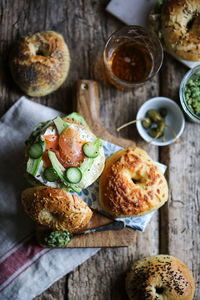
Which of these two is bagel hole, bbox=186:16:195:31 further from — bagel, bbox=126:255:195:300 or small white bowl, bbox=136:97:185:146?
bagel, bbox=126:255:195:300

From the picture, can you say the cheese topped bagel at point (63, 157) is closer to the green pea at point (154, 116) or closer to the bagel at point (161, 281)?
the green pea at point (154, 116)

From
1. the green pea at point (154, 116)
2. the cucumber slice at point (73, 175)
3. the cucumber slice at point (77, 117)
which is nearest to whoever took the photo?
the cucumber slice at point (73, 175)

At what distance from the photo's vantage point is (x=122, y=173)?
9.19ft

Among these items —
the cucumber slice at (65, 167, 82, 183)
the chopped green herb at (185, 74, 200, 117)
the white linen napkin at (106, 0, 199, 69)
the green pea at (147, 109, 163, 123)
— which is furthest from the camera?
the white linen napkin at (106, 0, 199, 69)

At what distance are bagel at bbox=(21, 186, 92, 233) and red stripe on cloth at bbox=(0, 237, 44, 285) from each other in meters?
0.41

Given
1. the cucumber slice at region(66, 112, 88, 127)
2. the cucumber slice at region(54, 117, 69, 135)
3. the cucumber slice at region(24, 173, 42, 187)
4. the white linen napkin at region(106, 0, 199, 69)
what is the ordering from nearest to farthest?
1. the cucumber slice at region(54, 117, 69, 135)
2. the cucumber slice at region(24, 173, 42, 187)
3. the cucumber slice at region(66, 112, 88, 127)
4. the white linen napkin at region(106, 0, 199, 69)

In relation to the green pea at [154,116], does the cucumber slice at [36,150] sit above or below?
above

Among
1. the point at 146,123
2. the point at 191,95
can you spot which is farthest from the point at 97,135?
the point at 191,95

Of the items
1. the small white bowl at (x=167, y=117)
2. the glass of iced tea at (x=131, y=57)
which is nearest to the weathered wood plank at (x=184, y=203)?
the small white bowl at (x=167, y=117)

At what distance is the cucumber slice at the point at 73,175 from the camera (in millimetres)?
2584

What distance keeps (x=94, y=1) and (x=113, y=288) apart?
286 centimetres

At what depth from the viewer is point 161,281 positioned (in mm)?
2883

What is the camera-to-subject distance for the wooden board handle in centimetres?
312

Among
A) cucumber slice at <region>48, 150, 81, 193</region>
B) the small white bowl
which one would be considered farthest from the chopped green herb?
cucumber slice at <region>48, 150, 81, 193</region>
